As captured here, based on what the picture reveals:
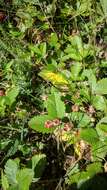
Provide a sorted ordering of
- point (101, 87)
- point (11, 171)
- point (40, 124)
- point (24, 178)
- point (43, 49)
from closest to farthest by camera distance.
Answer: point (24, 178) < point (11, 171) < point (40, 124) < point (101, 87) < point (43, 49)

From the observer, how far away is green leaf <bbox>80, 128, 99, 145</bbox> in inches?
57.5

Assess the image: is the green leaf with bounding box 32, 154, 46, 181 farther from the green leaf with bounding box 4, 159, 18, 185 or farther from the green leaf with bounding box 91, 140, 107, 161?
the green leaf with bounding box 91, 140, 107, 161

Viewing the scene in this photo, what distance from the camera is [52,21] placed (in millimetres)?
2506

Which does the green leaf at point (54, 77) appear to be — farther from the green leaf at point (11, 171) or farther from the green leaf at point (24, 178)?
the green leaf at point (24, 178)

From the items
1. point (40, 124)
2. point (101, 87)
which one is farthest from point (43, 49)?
point (40, 124)

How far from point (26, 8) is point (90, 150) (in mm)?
1310

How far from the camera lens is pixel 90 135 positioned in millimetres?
1481

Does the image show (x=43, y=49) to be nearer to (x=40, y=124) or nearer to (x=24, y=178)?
(x=40, y=124)

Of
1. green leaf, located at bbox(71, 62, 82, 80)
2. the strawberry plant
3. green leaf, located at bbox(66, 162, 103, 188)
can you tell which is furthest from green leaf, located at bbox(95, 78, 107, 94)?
green leaf, located at bbox(66, 162, 103, 188)

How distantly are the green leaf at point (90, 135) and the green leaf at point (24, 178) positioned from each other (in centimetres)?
28

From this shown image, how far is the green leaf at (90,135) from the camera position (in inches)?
57.5

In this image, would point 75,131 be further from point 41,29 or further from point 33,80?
point 41,29

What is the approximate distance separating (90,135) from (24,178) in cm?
34

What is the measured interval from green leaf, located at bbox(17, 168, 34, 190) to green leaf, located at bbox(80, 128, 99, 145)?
0.28m
